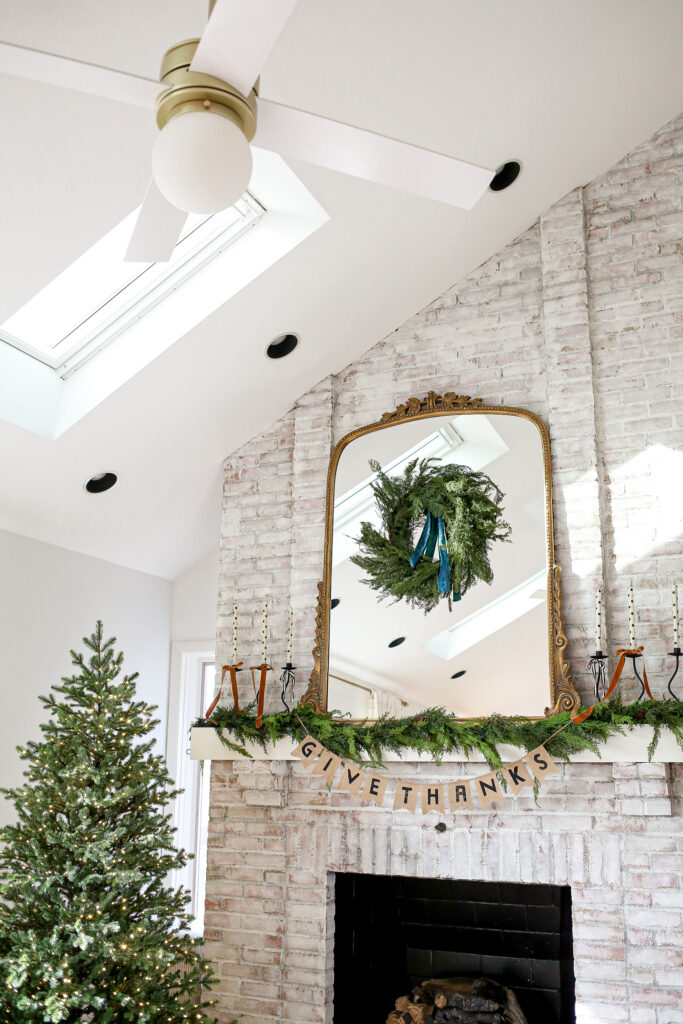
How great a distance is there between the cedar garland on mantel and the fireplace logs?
94 cm

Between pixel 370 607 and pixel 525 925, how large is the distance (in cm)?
145

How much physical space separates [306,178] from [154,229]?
1333 mm

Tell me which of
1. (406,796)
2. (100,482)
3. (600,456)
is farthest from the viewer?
(100,482)


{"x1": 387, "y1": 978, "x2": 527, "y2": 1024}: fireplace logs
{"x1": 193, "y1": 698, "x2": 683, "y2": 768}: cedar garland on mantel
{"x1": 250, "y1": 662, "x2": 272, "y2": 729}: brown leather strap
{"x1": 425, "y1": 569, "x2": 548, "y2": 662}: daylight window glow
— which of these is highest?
{"x1": 425, "y1": 569, "x2": 548, "y2": 662}: daylight window glow

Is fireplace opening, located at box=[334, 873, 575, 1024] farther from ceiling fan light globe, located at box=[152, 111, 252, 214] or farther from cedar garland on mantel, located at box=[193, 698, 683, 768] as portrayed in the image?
ceiling fan light globe, located at box=[152, 111, 252, 214]

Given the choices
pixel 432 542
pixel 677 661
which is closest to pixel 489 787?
pixel 677 661

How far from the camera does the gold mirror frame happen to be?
3.43 meters

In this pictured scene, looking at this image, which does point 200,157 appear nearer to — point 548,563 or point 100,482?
point 548,563

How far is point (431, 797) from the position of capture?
3299mm

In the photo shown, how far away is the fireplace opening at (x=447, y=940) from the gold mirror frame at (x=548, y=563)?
832 mm

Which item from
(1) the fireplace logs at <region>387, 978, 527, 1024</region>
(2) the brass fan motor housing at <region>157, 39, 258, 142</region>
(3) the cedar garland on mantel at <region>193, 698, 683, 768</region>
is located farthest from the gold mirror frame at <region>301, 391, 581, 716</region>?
(2) the brass fan motor housing at <region>157, 39, 258, 142</region>

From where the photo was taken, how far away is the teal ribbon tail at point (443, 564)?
374cm

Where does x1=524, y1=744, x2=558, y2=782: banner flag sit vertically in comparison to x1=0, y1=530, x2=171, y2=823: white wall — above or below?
below

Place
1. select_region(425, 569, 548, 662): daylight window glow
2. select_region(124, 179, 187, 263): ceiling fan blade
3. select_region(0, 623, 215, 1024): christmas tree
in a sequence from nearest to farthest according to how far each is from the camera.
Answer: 1. select_region(124, 179, 187, 263): ceiling fan blade
2. select_region(0, 623, 215, 1024): christmas tree
3. select_region(425, 569, 548, 662): daylight window glow
